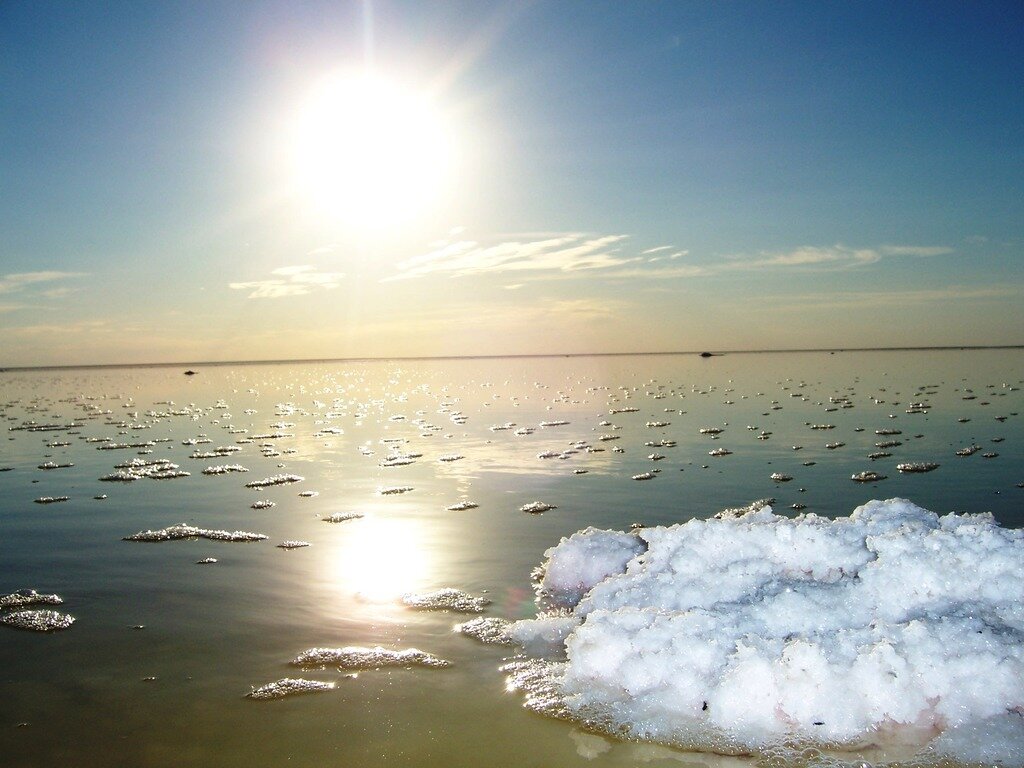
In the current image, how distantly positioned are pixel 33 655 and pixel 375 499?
8339 millimetres

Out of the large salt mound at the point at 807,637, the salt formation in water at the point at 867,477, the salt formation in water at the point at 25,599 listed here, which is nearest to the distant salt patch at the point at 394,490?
the salt formation in water at the point at 25,599

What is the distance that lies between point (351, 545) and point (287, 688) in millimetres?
5143

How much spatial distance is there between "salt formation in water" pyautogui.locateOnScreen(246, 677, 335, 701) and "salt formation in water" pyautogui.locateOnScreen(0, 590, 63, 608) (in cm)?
434

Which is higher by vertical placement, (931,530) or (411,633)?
(931,530)

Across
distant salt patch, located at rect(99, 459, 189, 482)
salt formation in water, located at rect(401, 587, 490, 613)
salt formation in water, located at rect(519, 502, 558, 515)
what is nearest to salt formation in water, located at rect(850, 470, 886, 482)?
salt formation in water, located at rect(519, 502, 558, 515)

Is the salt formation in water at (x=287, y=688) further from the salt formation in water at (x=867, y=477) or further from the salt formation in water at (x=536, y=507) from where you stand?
the salt formation in water at (x=867, y=477)

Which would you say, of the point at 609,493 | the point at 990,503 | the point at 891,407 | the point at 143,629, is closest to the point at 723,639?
the point at 143,629

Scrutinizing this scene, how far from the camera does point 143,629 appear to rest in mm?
8352

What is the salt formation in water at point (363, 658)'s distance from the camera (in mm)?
7305

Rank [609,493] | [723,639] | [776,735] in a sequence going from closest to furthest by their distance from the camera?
[776,735]
[723,639]
[609,493]

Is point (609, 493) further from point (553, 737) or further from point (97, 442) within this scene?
point (97, 442)

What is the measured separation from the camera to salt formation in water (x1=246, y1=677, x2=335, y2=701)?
22.0ft

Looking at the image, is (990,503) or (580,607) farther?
(990,503)

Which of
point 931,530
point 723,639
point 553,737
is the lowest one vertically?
point 553,737
